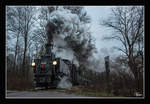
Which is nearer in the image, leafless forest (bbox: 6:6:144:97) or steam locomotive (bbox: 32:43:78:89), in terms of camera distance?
leafless forest (bbox: 6:6:144:97)

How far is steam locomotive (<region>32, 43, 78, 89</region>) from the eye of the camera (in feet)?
33.3

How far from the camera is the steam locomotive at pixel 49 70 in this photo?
10.2m

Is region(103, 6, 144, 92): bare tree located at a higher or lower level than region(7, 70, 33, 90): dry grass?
higher

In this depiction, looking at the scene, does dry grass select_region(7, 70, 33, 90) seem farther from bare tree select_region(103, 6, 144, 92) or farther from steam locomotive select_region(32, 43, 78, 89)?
bare tree select_region(103, 6, 144, 92)

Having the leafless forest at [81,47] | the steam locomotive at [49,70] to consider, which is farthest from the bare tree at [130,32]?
the steam locomotive at [49,70]

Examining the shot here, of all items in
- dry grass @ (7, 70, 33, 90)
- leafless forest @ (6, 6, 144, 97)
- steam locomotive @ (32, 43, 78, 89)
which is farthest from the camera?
steam locomotive @ (32, 43, 78, 89)

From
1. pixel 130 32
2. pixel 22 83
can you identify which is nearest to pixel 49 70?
pixel 22 83

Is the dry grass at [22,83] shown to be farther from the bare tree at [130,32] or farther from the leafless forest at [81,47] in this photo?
the bare tree at [130,32]

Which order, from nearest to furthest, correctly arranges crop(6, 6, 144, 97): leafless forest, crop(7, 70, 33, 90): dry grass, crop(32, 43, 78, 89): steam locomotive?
crop(6, 6, 144, 97): leafless forest
crop(7, 70, 33, 90): dry grass
crop(32, 43, 78, 89): steam locomotive

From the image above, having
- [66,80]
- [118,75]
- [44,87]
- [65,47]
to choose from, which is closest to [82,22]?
[65,47]

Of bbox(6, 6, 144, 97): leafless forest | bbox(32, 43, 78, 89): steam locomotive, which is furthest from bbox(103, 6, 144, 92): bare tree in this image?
bbox(32, 43, 78, 89): steam locomotive

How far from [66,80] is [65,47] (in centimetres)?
230

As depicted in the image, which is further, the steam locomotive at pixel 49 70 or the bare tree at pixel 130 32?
the steam locomotive at pixel 49 70

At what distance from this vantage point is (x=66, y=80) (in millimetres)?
11062
